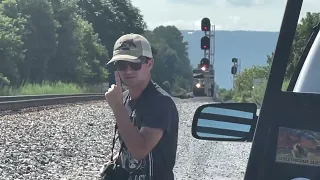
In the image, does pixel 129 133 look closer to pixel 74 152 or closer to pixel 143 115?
pixel 143 115

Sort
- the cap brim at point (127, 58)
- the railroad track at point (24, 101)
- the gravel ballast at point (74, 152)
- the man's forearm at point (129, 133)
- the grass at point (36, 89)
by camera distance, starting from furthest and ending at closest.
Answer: the grass at point (36, 89) < the railroad track at point (24, 101) < the gravel ballast at point (74, 152) < the cap brim at point (127, 58) < the man's forearm at point (129, 133)

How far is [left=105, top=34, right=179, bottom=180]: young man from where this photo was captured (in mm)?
3574

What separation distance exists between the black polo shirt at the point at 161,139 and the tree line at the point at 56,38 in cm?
4127

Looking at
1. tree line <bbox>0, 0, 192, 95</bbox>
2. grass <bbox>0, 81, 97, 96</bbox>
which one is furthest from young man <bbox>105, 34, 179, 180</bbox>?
tree line <bbox>0, 0, 192, 95</bbox>

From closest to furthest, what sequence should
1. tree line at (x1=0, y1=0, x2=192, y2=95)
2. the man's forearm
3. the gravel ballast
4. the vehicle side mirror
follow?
1. the vehicle side mirror
2. the man's forearm
3. the gravel ballast
4. tree line at (x1=0, y1=0, x2=192, y2=95)

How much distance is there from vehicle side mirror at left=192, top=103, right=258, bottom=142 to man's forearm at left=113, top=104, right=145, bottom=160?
0.26m

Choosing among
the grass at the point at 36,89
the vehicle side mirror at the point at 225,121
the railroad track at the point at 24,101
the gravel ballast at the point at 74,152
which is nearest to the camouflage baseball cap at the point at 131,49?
the vehicle side mirror at the point at 225,121

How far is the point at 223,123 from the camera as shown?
3.57 m

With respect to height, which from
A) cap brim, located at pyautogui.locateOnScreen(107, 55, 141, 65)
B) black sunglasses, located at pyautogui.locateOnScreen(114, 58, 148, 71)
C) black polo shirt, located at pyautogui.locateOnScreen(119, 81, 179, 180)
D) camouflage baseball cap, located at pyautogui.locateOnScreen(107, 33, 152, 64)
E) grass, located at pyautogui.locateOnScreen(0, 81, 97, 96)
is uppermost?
camouflage baseball cap, located at pyautogui.locateOnScreen(107, 33, 152, 64)

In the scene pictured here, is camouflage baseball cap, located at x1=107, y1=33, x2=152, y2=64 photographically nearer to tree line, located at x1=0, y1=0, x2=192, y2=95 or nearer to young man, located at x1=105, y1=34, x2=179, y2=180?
young man, located at x1=105, y1=34, x2=179, y2=180

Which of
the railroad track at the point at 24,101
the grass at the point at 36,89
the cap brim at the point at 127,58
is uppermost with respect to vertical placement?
the cap brim at the point at 127,58

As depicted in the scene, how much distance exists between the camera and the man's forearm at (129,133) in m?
3.51

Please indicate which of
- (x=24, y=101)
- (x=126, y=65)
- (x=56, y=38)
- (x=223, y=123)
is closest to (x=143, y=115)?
(x=126, y=65)

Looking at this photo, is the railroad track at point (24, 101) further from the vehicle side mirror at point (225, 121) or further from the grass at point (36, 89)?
the vehicle side mirror at point (225, 121)
